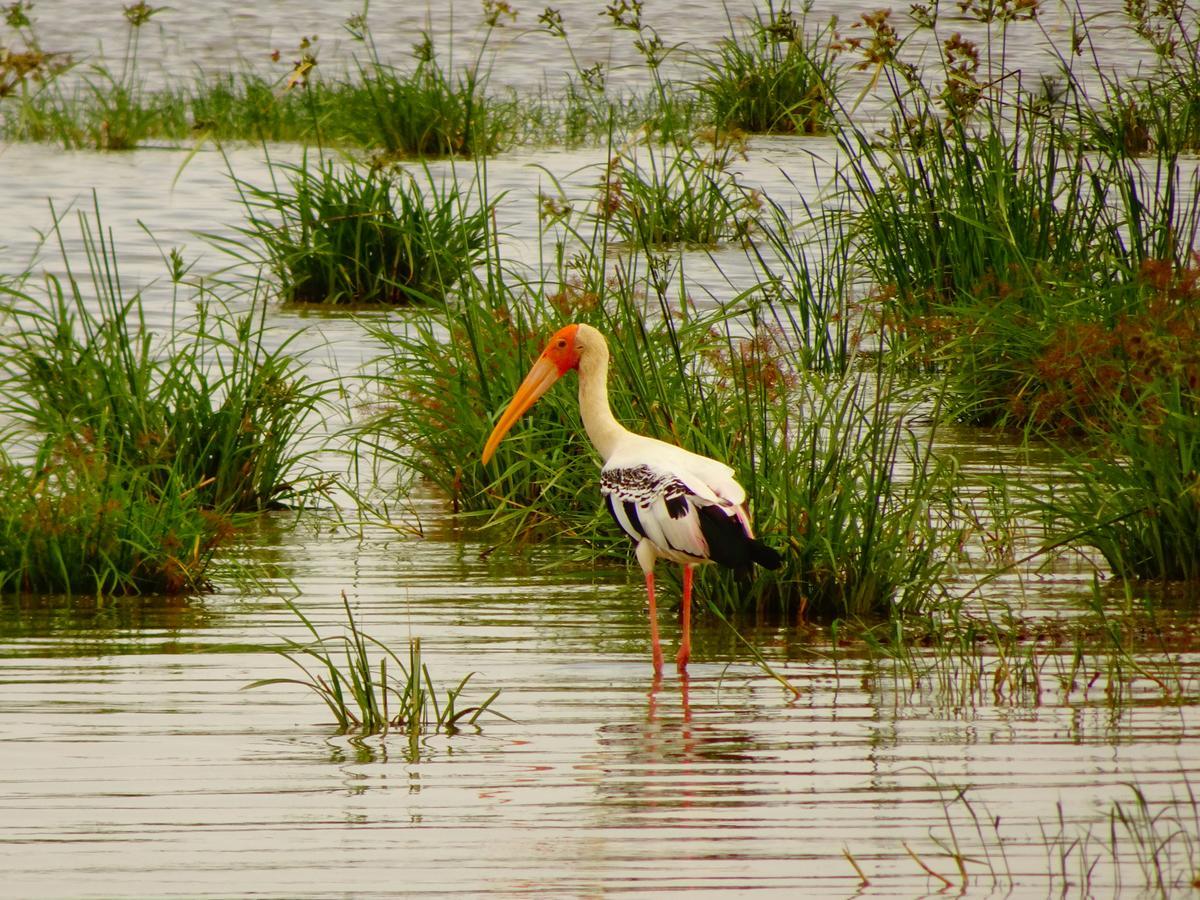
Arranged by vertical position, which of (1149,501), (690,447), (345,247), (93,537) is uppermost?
(345,247)

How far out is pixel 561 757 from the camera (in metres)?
4.61

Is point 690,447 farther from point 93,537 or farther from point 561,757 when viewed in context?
point 561,757

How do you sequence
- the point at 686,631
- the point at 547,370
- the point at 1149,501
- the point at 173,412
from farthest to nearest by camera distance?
the point at 173,412 → the point at 547,370 → the point at 1149,501 → the point at 686,631

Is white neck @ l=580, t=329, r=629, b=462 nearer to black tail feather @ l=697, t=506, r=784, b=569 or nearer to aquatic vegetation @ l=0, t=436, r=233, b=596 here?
black tail feather @ l=697, t=506, r=784, b=569

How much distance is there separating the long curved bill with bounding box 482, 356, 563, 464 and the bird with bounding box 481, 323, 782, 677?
0.25 meters

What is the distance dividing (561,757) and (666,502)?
4.19 ft

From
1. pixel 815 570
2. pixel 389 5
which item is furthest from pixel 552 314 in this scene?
pixel 389 5

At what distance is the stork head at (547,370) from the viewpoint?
6734 mm

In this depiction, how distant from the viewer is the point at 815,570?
6.12 metres

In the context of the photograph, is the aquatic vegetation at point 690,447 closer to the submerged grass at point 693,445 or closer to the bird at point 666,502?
the submerged grass at point 693,445

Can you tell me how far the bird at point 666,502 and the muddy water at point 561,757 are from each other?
0.28m

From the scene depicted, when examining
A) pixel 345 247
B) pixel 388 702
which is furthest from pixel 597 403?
→ pixel 345 247

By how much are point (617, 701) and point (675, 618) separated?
1256 millimetres

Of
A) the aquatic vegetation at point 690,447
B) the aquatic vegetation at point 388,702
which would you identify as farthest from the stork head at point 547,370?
the aquatic vegetation at point 388,702
